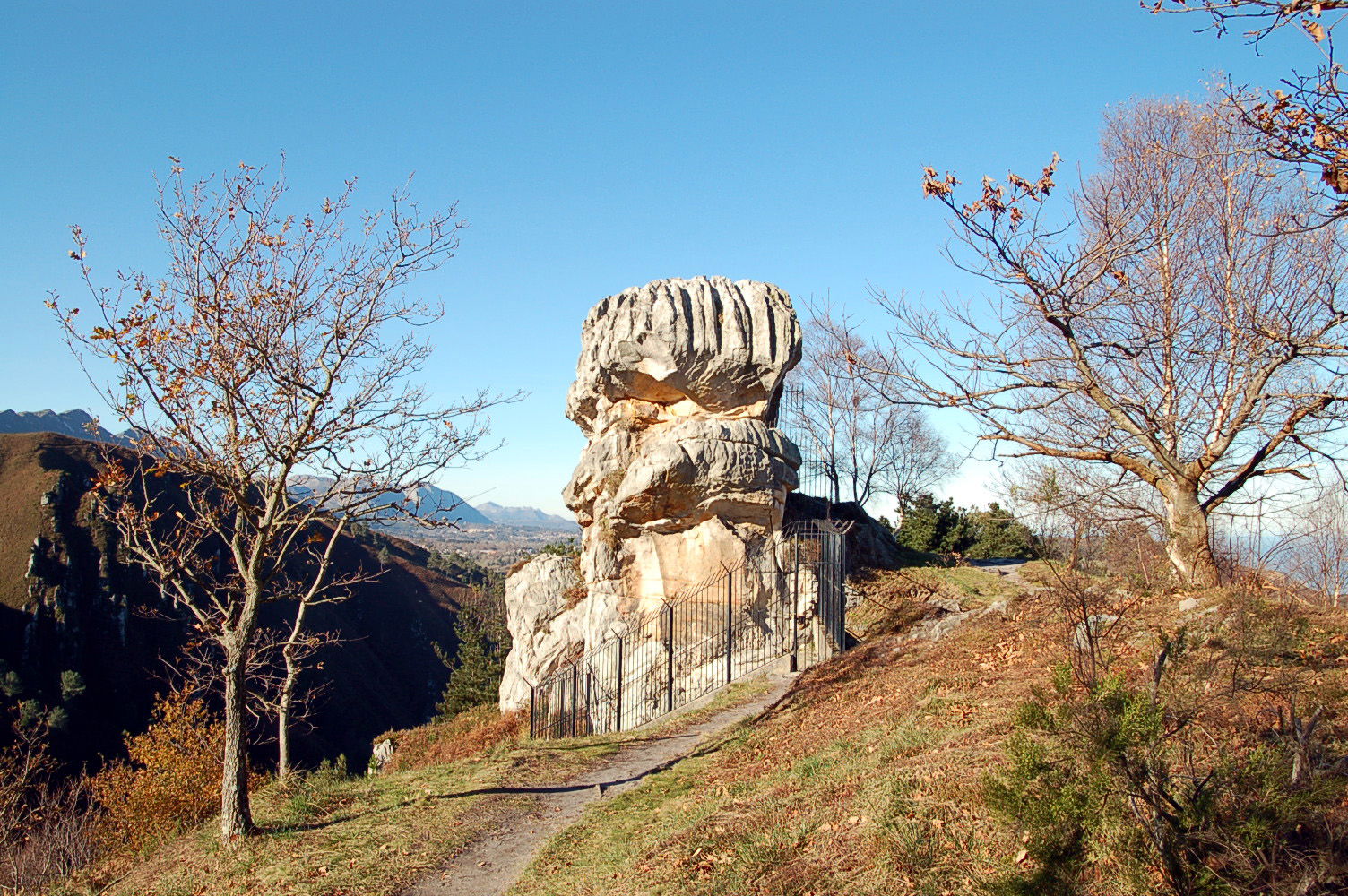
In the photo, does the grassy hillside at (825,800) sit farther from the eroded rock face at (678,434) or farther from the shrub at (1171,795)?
the eroded rock face at (678,434)

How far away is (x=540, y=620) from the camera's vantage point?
1886cm

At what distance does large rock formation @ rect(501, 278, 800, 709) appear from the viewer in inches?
627

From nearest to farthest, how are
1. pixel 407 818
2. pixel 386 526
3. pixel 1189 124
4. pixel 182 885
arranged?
pixel 182 885 < pixel 407 818 < pixel 386 526 < pixel 1189 124

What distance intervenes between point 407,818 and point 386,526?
263cm

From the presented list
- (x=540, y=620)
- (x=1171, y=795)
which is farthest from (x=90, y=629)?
(x=1171, y=795)

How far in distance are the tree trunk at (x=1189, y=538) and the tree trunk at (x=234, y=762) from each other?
29.0ft

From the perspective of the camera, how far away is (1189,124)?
32.2 feet

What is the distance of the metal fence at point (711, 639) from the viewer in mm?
13461

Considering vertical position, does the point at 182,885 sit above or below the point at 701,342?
below

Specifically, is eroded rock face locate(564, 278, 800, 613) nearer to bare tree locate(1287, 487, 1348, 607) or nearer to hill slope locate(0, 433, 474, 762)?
bare tree locate(1287, 487, 1348, 607)

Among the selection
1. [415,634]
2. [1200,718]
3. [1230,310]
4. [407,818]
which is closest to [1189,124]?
[1230,310]

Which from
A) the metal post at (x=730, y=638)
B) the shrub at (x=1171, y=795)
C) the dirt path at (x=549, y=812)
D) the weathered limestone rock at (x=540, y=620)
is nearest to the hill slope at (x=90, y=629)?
the weathered limestone rock at (x=540, y=620)

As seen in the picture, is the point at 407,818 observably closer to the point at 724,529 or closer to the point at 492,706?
the point at 724,529

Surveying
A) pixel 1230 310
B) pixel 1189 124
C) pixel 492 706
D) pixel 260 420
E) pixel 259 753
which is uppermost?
pixel 1189 124
